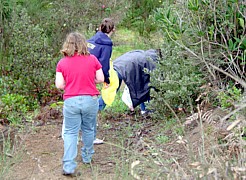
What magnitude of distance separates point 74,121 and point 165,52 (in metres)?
2.32

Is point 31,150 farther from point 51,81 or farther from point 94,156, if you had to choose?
point 51,81

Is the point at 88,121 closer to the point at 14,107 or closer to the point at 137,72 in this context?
the point at 137,72

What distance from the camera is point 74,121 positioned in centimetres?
564

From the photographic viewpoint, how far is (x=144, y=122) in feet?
26.1

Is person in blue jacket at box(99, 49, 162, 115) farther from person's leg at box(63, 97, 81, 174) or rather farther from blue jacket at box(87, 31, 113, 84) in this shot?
person's leg at box(63, 97, 81, 174)

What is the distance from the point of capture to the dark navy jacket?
7977 millimetres

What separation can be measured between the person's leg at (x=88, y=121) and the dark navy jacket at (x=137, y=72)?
6.82 ft

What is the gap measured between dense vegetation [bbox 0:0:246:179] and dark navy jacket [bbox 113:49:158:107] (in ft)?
1.43

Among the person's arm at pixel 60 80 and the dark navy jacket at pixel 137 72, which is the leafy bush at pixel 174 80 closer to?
the dark navy jacket at pixel 137 72

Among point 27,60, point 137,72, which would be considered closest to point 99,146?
point 137,72

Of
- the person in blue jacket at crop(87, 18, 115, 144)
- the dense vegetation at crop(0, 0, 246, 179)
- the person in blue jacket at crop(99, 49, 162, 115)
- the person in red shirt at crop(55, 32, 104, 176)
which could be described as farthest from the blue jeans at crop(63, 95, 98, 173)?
the person in blue jacket at crop(99, 49, 162, 115)

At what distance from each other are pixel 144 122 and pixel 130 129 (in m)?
0.46

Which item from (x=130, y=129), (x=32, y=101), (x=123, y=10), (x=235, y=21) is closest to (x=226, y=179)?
(x=235, y=21)

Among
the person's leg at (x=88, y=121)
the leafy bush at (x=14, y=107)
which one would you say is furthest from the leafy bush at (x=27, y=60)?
the person's leg at (x=88, y=121)
